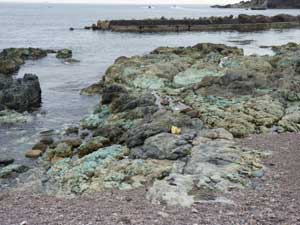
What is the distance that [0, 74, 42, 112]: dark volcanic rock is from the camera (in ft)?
88.2

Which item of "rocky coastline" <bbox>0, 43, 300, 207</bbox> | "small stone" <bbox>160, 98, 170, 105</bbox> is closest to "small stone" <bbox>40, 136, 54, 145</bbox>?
"rocky coastline" <bbox>0, 43, 300, 207</bbox>

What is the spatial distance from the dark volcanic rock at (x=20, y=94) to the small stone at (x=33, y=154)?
8527 millimetres

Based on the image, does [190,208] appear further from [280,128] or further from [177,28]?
[177,28]

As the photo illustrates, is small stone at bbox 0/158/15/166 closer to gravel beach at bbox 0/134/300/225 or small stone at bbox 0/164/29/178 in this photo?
small stone at bbox 0/164/29/178

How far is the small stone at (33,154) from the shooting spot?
1858 centimetres

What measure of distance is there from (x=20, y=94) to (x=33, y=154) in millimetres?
9967

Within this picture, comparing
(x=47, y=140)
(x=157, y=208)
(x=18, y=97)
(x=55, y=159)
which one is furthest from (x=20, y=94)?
(x=157, y=208)

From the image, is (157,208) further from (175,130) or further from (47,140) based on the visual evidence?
(47,140)

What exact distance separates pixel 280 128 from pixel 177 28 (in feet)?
256

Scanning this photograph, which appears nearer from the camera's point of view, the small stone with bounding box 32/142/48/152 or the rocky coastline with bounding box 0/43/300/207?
the rocky coastline with bounding box 0/43/300/207

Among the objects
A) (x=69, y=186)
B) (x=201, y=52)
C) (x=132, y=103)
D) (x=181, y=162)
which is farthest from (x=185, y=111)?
(x=201, y=52)

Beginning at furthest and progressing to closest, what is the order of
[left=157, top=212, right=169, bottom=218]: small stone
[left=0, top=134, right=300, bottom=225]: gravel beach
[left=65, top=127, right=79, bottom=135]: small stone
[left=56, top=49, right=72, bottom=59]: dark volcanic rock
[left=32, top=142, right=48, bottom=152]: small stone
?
[left=56, top=49, right=72, bottom=59]: dark volcanic rock < [left=65, top=127, right=79, bottom=135]: small stone < [left=32, top=142, right=48, bottom=152]: small stone < [left=157, top=212, right=169, bottom=218]: small stone < [left=0, top=134, right=300, bottom=225]: gravel beach

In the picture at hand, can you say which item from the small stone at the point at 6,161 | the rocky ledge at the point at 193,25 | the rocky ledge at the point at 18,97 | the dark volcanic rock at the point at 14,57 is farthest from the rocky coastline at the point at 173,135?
the rocky ledge at the point at 193,25

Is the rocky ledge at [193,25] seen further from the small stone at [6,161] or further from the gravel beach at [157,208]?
the gravel beach at [157,208]
